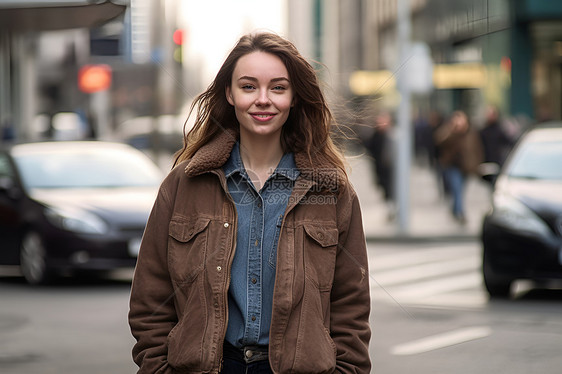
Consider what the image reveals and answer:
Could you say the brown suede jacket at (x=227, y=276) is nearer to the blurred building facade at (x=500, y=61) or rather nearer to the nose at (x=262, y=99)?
the nose at (x=262, y=99)

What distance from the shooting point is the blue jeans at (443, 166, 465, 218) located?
1747 centimetres

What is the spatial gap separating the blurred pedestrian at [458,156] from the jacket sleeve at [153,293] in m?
15.1

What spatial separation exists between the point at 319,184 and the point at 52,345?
490cm

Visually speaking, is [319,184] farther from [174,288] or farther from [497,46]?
[497,46]

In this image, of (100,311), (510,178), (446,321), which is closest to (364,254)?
(446,321)

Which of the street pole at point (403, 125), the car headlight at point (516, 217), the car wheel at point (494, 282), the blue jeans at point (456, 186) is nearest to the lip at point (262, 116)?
the car headlight at point (516, 217)

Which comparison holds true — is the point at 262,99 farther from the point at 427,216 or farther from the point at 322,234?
the point at 427,216

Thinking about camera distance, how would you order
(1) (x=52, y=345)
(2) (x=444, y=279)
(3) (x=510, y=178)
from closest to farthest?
1. (1) (x=52, y=345)
2. (3) (x=510, y=178)
3. (2) (x=444, y=279)

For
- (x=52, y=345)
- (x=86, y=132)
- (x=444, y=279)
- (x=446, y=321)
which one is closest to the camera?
(x=52, y=345)

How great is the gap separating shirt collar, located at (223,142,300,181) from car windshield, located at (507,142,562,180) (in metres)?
6.92

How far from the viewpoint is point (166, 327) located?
9.17ft

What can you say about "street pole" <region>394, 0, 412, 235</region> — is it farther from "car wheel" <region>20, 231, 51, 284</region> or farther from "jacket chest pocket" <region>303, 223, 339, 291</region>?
"jacket chest pocket" <region>303, 223, 339, 291</region>

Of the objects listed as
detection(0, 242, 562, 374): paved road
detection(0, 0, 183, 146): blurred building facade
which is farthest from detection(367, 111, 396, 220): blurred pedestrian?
detection(0, 242, 562, 374): paved road

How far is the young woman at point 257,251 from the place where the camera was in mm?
2684
